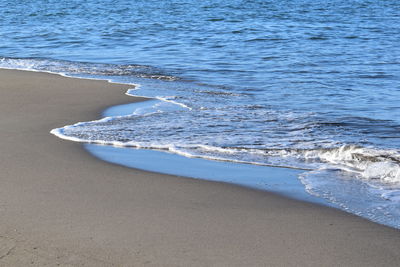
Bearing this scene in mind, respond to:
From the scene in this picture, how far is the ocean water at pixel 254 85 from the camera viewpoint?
5.17 m

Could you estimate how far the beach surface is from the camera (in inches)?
128

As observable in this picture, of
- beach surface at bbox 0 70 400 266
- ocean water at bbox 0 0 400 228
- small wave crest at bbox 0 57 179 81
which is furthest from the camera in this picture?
small wave crest at bbox 0 57 179 81

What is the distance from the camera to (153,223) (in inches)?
146

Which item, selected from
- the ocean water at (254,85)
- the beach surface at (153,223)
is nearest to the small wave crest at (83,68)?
the ocean water at (254,85)

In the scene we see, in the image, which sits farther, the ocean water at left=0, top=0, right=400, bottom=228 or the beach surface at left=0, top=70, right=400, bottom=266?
the ocean water at left=0, top=0, right=400, bottom=228

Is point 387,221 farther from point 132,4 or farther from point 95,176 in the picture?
point 132,4

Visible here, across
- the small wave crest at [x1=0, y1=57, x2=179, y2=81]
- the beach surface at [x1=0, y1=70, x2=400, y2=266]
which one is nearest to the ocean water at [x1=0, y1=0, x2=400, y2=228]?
the small wave crest at [x1=0, y1=57, x2=179, y2=81]

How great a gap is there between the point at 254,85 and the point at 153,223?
18.2 ft

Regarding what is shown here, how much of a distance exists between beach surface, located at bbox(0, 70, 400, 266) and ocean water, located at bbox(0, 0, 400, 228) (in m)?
0.44

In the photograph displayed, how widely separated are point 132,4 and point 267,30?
12166 millimetres

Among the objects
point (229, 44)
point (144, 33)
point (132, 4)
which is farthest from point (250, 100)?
point (132, 4)

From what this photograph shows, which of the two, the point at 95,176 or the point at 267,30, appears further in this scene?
the point at 267,30

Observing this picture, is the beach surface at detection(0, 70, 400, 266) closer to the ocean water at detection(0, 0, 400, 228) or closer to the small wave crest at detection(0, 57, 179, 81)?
the ocean water at detection(0, 0, 400, 228)

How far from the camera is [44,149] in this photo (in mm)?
5375
